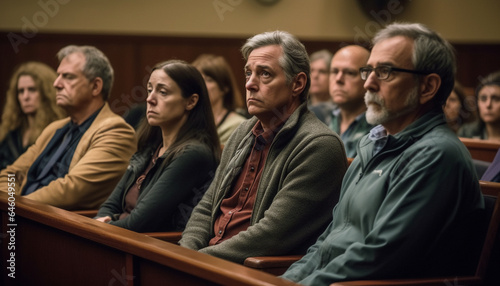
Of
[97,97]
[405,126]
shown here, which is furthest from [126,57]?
[405,126]

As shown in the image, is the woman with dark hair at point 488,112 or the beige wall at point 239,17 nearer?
the woman with dark hair at point 488,112

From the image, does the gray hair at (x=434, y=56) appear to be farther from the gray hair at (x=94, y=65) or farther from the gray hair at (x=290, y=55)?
the gray hair at (x=94, y=65)

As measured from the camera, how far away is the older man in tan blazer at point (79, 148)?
3025 millimetres

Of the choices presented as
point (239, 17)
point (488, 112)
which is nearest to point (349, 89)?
point (488, 112)

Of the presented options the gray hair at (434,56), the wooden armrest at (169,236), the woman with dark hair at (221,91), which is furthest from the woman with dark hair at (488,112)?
the gray hair at (434,56)

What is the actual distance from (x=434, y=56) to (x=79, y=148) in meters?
1.92

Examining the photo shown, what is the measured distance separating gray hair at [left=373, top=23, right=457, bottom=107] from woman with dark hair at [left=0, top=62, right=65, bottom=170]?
2.80 meters

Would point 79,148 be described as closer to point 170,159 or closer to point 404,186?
point 170,159

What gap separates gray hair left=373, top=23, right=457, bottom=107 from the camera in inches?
70.0

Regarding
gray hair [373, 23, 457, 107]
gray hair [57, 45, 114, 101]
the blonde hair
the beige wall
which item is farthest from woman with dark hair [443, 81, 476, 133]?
gray hair [373, 23, 457, 107]

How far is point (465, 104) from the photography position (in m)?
5.25

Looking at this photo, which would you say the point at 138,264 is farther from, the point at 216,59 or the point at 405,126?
the point at 216,59

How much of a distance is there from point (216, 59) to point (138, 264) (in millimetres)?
2511

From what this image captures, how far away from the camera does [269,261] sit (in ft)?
6.28
